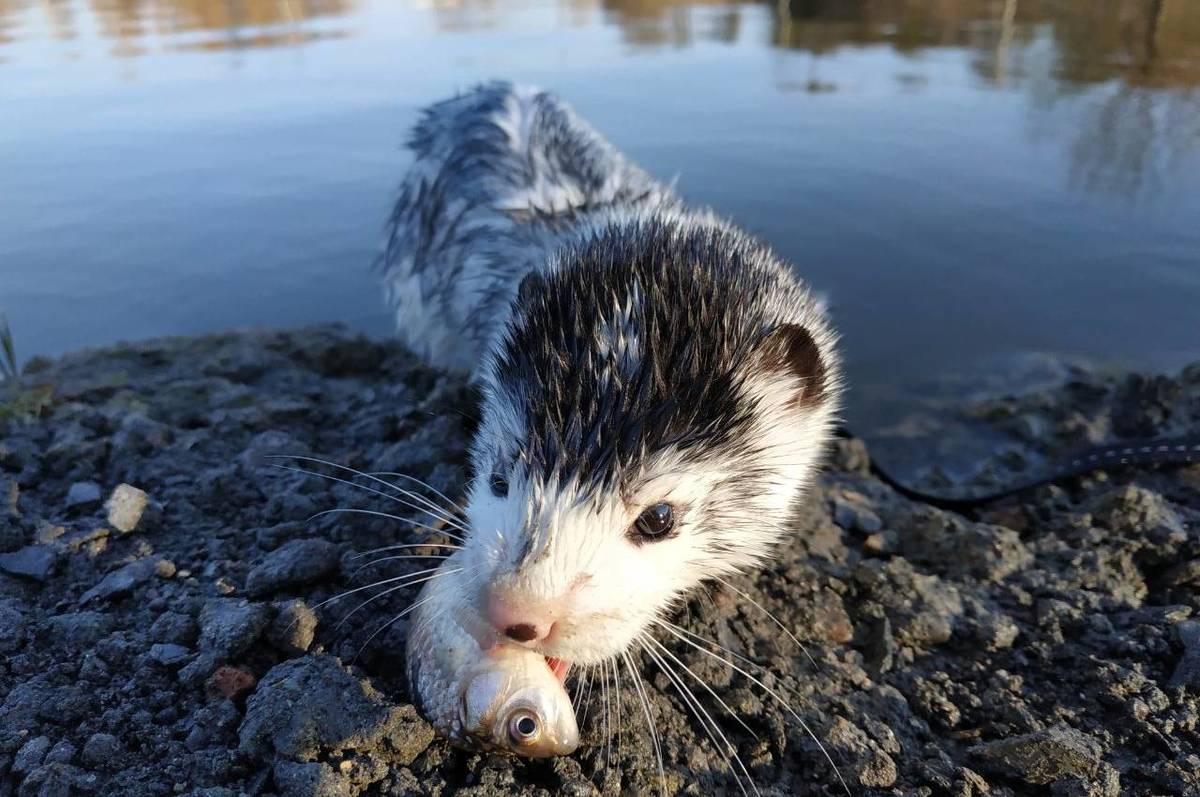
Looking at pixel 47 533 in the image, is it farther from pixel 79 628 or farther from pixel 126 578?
pixel 79 628

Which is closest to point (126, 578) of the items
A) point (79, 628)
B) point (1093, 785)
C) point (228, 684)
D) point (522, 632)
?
point (79, 628)

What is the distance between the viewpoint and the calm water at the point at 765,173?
622cm

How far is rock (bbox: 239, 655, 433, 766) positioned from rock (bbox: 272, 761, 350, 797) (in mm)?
42

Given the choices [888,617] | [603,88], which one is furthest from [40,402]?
[603,88]

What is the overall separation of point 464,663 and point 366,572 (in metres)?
0.78

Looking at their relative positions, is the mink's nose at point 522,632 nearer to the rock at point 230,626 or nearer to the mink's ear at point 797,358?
the rock at point 230,626

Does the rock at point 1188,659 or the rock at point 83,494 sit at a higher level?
the rock at point 83,494

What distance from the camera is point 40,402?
13.0ft

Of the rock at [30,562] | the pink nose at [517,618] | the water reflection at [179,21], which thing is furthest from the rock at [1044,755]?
the water reflection at [179,21]

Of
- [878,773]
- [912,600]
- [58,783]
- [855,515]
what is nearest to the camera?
[58,783]

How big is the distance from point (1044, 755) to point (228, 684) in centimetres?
240

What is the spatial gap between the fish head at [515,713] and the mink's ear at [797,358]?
126 centimetres

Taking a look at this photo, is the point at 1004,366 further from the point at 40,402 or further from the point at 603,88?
the point at 603,88

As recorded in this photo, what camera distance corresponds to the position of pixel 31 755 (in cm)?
207
